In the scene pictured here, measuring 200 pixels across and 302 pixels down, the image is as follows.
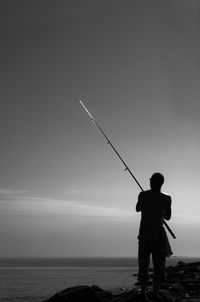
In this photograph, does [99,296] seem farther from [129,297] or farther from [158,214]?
[158,214]

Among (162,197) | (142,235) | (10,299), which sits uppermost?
(162,197)

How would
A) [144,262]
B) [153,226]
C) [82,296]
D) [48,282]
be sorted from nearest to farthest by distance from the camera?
1. [153,226]
2. [144,262]
3. [82,296]
4. [48,282]

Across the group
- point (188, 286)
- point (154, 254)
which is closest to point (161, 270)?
point (154, 254)

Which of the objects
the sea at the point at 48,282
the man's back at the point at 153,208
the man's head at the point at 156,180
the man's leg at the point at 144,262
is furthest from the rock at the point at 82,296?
the sea at the point at 48,282

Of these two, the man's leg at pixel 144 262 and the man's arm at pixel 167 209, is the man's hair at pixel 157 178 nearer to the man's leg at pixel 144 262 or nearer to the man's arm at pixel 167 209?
the man's arm at pixel 167 209

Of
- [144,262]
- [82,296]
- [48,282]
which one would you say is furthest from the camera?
[48,282]

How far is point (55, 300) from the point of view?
11641 millimetres

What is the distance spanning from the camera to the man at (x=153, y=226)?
859 cm

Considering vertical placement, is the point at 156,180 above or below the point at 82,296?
above

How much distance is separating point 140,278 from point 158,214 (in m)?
1.22

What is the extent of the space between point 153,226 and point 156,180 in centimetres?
82

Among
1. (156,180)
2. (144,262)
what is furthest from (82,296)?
(156,180)

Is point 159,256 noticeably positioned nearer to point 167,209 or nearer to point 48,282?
point 167,209

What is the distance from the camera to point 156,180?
858 cm
